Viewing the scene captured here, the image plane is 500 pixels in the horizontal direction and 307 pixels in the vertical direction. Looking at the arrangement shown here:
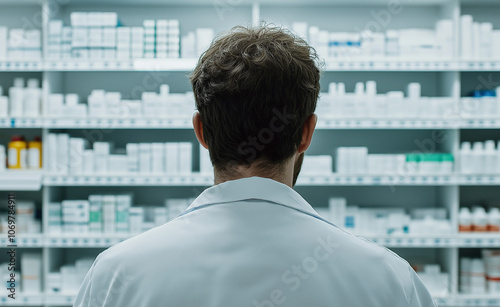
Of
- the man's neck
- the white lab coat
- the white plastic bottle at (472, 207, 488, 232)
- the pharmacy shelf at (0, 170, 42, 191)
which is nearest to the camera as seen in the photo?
the white lab coat

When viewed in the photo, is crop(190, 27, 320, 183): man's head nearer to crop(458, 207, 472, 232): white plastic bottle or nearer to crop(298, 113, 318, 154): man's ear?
crop(298, 113, 318, 154): man's ear

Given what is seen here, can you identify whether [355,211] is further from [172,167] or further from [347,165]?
[172,167]

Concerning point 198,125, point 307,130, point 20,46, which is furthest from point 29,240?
point 307,130

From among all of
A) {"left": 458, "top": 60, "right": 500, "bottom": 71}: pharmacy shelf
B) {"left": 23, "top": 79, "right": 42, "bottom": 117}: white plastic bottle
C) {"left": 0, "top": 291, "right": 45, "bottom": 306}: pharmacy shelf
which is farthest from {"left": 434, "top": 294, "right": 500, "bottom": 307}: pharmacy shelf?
{"left": 23, "top": 79, "right": 42, "bottom": 117}: white plastic bottle

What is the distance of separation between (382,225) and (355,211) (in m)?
0.22

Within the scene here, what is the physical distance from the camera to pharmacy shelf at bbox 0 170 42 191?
3.40 meters

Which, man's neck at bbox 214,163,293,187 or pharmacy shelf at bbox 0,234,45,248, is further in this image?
pharmacy shelf at bbox 0,234,45,248

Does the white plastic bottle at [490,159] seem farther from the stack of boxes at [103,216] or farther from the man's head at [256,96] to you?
the man's head at [256,96]

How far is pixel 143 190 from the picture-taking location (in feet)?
12.9

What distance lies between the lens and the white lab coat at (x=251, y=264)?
2.23 ft

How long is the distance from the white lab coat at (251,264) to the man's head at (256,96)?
0.31ft

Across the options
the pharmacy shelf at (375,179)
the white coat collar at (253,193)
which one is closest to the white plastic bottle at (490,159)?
the pharmacy shelf at (375,179)

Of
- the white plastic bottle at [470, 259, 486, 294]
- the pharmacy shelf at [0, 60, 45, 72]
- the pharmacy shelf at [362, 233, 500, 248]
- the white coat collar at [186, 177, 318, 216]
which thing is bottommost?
the white plastic bottle at [470, 259, 486, 294]

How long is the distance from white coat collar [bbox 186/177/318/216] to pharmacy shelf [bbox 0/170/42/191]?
9.85 feet
